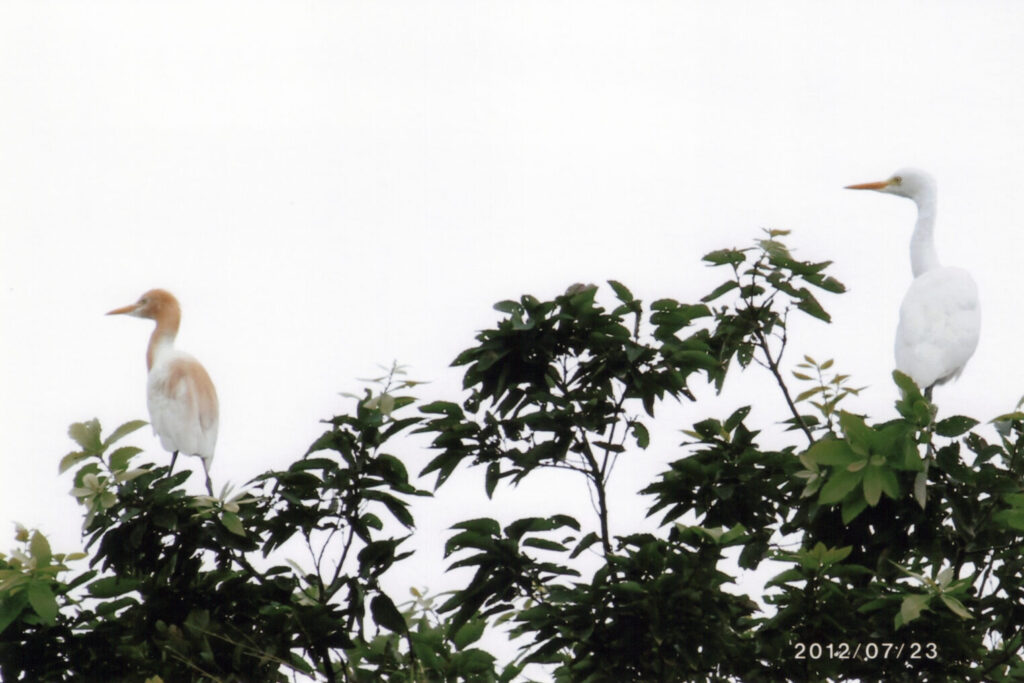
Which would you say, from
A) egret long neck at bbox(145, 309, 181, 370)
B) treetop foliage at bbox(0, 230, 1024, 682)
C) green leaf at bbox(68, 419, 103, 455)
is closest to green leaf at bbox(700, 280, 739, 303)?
treetop foliage at bbox(0, 230, 1024, 682)

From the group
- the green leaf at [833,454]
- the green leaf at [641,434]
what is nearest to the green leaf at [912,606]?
the green leaf at [833,454]

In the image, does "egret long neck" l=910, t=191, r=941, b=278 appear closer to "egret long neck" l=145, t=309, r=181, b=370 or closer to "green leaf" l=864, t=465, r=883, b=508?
"green leaf" l=864, t=465, r=883, b=508

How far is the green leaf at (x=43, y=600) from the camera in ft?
10.0

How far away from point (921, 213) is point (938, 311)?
0.83 meters

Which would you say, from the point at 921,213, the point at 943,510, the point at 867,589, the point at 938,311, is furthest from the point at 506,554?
the point at 921,213

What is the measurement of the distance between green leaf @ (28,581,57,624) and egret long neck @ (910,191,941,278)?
371cm

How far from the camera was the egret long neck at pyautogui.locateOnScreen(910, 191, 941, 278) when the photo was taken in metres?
5.21

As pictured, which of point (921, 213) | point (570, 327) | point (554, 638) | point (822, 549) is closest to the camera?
point (822, 549)

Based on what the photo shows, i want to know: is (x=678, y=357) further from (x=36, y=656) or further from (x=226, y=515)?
(x=36, y=656)

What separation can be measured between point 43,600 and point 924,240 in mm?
3858

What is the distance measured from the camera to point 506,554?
2.96 metres

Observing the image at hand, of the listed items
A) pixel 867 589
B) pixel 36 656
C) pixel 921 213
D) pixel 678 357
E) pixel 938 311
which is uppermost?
pixel 921 213

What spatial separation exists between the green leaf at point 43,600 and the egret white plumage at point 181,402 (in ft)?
6.06

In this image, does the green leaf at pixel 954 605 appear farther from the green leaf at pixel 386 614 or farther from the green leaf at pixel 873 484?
the green leaf at pixel 386 614
